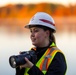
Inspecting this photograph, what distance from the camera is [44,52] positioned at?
1.60 m

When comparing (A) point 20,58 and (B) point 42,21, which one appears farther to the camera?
(B) point 42,21

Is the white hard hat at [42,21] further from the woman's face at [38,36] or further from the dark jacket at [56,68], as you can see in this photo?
the dark jacket at [56,68]

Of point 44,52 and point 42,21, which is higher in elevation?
point 42,21

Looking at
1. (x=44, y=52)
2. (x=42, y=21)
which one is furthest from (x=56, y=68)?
(x=42, y=21)

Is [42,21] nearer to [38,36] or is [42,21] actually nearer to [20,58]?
[38,36]

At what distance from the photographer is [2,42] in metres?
5.65

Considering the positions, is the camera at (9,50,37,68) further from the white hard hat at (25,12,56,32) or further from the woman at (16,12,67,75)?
the white hard hat at (25,12,56,32)

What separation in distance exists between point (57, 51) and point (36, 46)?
0.34ft

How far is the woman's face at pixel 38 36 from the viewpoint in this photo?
1588 mm

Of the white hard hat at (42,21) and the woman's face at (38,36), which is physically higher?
the white hard hat at (42,21)

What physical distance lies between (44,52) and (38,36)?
0.26 feet

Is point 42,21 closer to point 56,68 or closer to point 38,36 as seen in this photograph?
point 38,36

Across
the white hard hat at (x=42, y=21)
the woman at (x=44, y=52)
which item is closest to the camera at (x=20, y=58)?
the woman at (x=44, y=52)

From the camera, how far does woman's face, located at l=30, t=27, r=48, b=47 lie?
1.59 m
